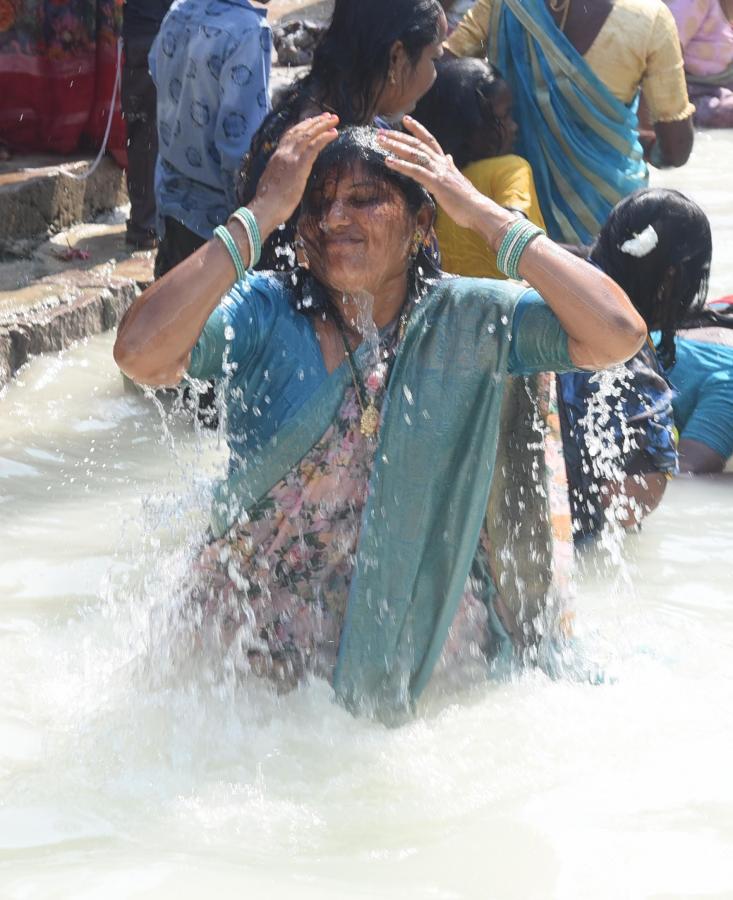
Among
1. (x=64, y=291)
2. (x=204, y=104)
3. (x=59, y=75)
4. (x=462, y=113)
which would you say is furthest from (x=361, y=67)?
(x=59, y=75)

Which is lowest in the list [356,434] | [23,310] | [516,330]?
[23,310]

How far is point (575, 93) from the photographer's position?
494 centimetres

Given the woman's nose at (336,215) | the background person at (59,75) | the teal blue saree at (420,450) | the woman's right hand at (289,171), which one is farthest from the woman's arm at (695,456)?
the background person at (59,75)

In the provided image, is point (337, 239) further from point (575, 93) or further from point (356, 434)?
point (575, 93)

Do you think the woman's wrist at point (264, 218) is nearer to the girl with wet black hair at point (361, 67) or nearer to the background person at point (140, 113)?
the girl with wet black hair at point (361, 67)

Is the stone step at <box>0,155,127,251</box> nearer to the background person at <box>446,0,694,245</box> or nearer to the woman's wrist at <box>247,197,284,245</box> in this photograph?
the background person at <box>446,0,694,245</box>

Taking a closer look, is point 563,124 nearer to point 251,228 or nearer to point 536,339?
point 536,339

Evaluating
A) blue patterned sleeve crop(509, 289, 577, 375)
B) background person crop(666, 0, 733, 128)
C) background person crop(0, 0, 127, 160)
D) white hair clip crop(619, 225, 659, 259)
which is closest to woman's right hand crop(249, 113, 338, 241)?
blue patterned sleeve crop(509, 289, 577, 375)

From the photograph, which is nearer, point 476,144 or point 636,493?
point 636,493

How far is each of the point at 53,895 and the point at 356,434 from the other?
1047mm

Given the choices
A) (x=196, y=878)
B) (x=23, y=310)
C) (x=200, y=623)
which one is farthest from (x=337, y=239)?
(x=23, y=310)

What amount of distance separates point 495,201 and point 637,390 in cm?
76

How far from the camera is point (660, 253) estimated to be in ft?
13.3

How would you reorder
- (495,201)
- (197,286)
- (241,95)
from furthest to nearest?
(241,95)
(495,201)
(197,286)
